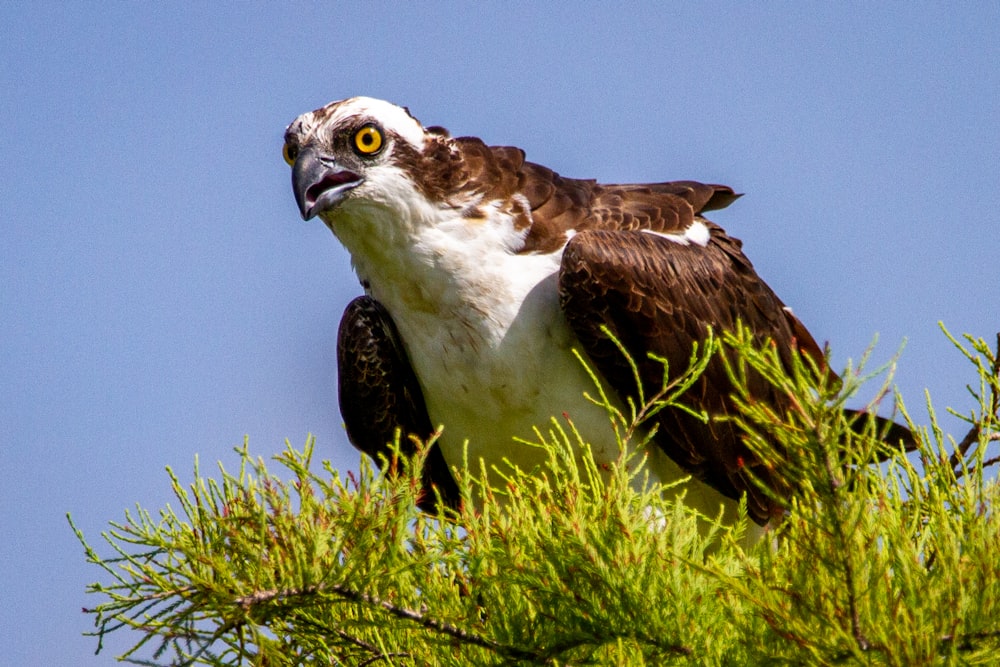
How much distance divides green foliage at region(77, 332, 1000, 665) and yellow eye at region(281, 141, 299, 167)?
7.66ft

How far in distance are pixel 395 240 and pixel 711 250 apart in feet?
5.30

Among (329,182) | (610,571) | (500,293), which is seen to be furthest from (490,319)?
(610,571)

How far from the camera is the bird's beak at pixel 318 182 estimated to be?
5309 millimetres

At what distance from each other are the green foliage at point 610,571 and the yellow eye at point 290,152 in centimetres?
233

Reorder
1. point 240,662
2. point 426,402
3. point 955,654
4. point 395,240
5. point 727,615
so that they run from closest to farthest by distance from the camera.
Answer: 1. point 955,654
2. point 727,615
3. point 240,662
4. point 395,240
5. point 426,402

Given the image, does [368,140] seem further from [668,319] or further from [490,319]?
[668,319]

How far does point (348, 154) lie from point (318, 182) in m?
0.20

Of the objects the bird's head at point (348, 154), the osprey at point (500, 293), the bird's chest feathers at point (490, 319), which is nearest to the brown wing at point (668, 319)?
the osprey at point (500, 293)

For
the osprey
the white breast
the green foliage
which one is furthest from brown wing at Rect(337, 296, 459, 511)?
the green foliage

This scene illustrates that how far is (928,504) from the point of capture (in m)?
3.21

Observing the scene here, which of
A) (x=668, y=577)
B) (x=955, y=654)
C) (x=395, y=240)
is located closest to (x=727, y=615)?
(x=668, y=577)

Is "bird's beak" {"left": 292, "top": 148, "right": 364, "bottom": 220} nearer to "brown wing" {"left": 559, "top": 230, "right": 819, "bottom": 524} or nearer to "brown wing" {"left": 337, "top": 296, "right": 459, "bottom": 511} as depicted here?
"brown wing" {"left": 337, "top": 296, "right": 459, "bottom": 511}

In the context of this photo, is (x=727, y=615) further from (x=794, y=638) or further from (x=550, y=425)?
(x=550, y=425)

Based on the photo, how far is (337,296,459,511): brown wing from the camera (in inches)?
228
